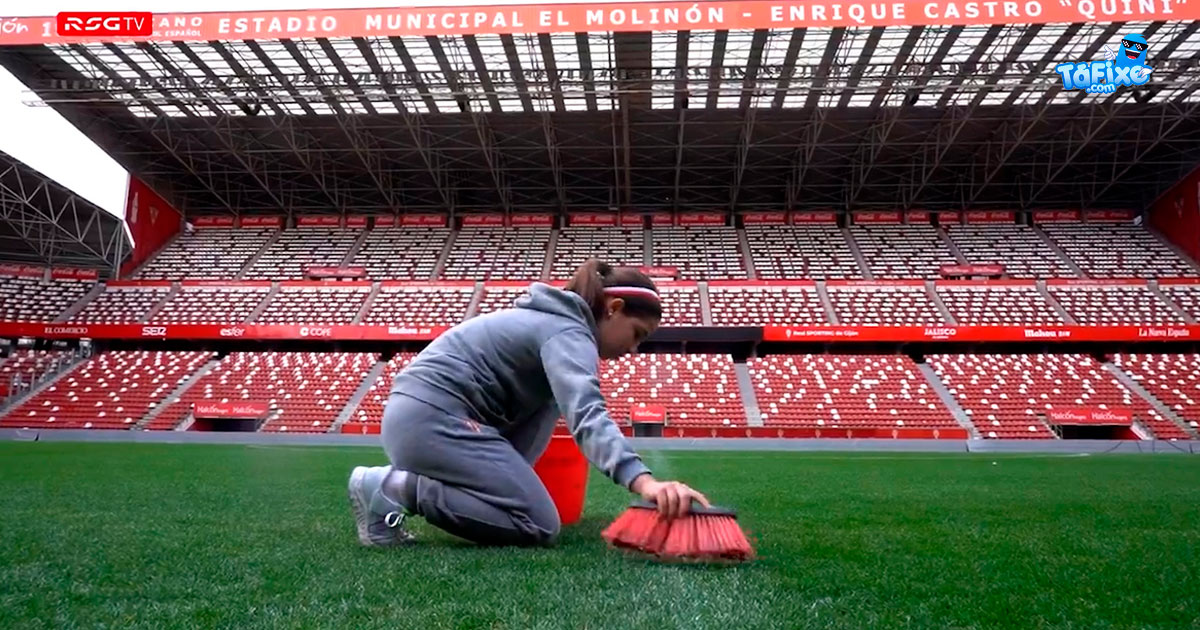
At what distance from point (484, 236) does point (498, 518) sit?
31.8 m

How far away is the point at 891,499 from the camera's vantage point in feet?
19.0

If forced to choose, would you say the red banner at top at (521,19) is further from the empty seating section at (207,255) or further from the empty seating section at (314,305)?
the empty seating section at (207,255)

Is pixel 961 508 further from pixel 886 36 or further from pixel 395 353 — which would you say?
pixel 395 353

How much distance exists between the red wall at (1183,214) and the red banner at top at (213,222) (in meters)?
39.4

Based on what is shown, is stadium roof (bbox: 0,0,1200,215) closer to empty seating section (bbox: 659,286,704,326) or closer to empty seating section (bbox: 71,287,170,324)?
empty seating section (bbox: 71,287,170,324)

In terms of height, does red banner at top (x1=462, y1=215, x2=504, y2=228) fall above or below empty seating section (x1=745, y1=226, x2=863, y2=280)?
above

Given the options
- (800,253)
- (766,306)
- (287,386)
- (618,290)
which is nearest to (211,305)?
(287,386)

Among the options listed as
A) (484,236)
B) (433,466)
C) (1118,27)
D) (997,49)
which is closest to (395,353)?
(484,236)

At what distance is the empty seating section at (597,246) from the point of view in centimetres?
3125

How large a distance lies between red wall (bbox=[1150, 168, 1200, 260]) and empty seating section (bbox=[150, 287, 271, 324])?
35135mm

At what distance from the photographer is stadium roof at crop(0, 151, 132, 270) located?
25.5 meters

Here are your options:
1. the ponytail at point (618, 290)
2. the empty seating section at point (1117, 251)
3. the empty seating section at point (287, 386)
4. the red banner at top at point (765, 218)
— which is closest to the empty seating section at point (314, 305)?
the empty seating section at point (287, 386)

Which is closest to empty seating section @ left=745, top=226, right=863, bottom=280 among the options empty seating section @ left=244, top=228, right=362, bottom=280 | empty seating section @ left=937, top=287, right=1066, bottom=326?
empty seating section @ left=937, top=287, right=1066, bottom=326

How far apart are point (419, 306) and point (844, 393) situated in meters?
15.2
